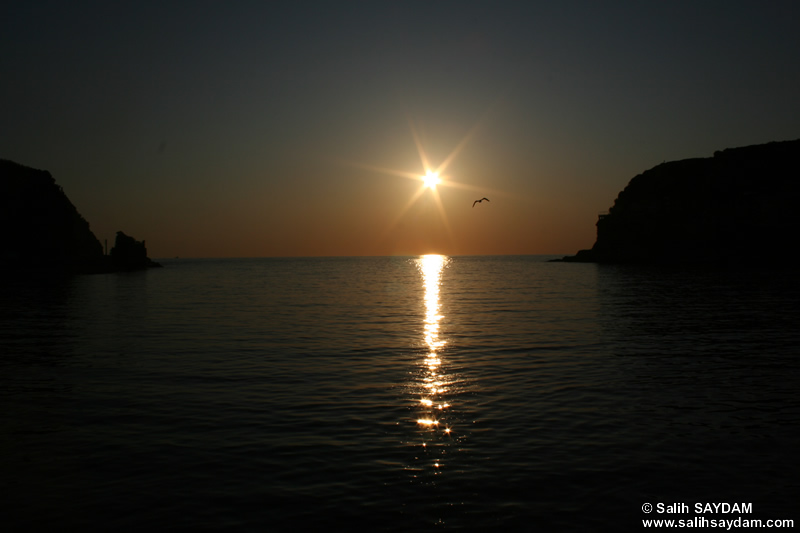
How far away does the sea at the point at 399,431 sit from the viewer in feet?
29.6

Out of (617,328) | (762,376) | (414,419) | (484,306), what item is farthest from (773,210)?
(414,419)

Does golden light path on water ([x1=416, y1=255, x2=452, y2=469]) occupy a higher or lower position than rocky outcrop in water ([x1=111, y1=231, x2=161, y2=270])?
lower

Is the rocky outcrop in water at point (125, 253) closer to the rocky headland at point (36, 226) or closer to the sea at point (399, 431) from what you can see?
the rocky headland at point (36, 226)

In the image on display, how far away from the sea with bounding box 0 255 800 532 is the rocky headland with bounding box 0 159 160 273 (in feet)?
411

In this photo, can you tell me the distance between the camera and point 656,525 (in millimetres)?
8578

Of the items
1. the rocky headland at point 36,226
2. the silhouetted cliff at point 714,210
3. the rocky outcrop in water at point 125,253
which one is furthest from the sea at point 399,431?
the rocky outcrop in water at point 125,253

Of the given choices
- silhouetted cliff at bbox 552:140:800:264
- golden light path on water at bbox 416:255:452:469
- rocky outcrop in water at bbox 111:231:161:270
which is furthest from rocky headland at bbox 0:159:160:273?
silhouetted cliff at bbox 552:140:800:264

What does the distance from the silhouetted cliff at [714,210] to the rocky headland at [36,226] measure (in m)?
148

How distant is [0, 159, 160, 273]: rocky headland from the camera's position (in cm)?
13394

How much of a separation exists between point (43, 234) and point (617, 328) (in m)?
145

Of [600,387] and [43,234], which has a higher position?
[43,234]

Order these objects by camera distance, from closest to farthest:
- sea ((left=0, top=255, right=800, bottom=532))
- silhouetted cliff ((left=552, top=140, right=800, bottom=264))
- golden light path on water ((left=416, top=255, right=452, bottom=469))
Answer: sea ((left=0, top=255, right=800, bottom=532)), golden light path on water ((left=416, top=255, right=452, bottom=469)), silhouetted cliff ((left=552, top=140, right=800, bottom=264))

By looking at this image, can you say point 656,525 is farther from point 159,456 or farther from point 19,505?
point 19,505

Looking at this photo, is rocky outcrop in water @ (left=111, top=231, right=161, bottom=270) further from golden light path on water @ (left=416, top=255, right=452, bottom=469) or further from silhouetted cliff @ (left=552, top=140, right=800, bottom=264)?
golden light path on water @ (left=416, top=255, right=452, bottom=469)
